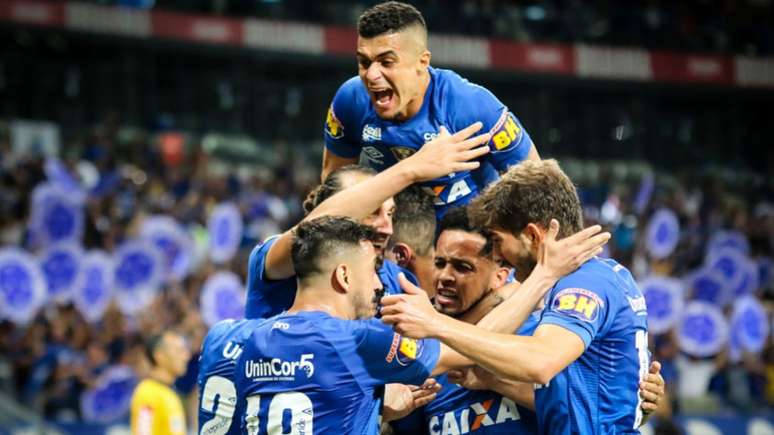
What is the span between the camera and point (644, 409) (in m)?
4.91

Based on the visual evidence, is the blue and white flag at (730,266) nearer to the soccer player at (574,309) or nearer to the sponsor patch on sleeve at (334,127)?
the sponsor patch on sleeve at (334,127)

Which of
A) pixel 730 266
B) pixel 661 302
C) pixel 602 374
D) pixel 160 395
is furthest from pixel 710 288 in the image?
pixel 602 374

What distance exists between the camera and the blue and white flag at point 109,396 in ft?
36.1

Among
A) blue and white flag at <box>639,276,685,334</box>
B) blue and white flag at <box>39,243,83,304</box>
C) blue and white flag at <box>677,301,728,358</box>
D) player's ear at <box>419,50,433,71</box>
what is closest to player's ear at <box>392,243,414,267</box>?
player's ear at <box>419,50,433,71</box>

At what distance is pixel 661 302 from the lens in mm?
13953

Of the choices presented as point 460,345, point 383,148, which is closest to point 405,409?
point 460,345

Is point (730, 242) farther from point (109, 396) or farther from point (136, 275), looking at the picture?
point (109, 396)

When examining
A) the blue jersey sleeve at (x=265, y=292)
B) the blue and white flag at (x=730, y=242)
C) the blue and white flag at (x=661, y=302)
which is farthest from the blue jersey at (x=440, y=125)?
the blue and white flag at (x=730, y=242)

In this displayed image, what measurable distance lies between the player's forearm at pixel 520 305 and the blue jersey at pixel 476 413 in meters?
0.36

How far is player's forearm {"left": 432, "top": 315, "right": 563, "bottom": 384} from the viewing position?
167 inches

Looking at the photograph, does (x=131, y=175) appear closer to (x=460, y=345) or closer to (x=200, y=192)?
(x=200, y=192)

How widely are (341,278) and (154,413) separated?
14.1 ft

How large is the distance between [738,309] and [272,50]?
32.4 ft

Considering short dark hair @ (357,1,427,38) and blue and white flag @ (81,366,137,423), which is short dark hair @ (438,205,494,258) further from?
blue and white flag @ (81,366,137,423)
